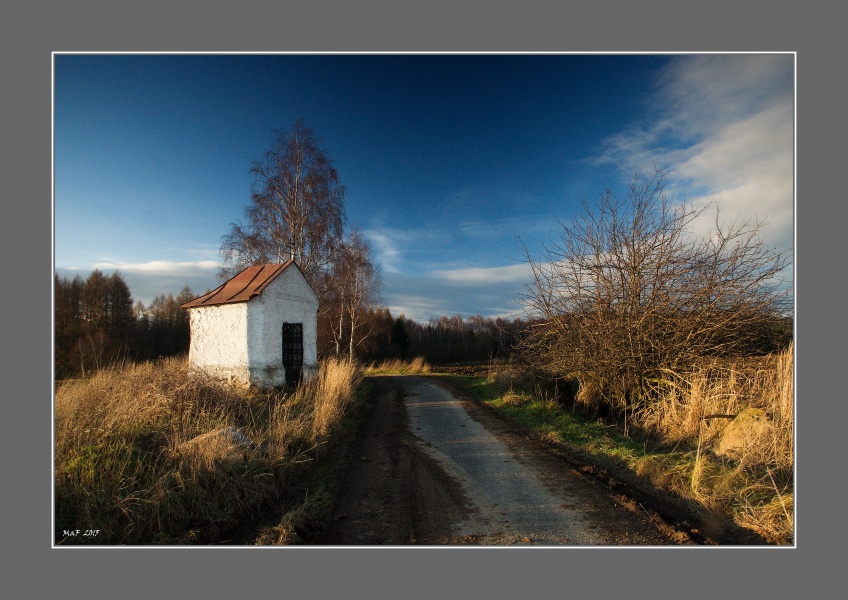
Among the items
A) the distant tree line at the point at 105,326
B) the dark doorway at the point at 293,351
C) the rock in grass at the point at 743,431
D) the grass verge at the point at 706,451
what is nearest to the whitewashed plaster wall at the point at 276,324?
the dark doorway at the point at 293,351

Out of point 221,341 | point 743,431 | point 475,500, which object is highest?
point 221,341

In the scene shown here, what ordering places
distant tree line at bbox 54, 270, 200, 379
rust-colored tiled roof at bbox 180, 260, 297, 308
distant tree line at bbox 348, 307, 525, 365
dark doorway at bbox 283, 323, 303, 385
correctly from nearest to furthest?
distant tree line at bbox 54, 270, 200, 379, rust-colored tiled roof at bbox 180, 260, 297, 308, dark doorway at bbox 283, 323, 303, 385, distant tree line at bbox 348, 307, 525, 365

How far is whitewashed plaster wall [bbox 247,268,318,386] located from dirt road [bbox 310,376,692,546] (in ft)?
16.0

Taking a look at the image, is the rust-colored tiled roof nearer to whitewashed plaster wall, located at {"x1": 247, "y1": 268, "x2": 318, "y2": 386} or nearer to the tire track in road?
whitewashed plaster wall, located at {"x1": 247, "y1": 268, "x2": 318, "y2": 386}

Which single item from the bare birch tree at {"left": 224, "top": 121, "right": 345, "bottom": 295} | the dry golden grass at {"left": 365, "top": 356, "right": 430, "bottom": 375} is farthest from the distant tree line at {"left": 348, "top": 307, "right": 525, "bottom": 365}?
the bare birch tree at {"left": 224, "top": 121, "right": 345, "bottom": 295}

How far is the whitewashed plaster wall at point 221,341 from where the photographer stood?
32.4ft

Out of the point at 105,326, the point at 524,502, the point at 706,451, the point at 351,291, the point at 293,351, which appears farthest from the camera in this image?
the point at 351,291

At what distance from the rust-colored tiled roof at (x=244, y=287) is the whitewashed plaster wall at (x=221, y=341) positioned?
170mm

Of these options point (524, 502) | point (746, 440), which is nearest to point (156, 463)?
point (524, 502)

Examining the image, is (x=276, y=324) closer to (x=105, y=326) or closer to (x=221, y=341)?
(x=221, y=341)

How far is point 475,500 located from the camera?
377 cm

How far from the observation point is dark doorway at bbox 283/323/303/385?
1112 cm

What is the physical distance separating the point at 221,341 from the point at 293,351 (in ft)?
6.53
